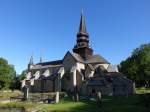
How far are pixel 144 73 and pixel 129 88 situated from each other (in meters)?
18.0

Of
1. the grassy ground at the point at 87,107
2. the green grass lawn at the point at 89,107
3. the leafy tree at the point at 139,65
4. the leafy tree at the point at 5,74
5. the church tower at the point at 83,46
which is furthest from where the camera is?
the leafy tree at the point at 5,74

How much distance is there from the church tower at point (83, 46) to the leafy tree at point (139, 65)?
16.3 m

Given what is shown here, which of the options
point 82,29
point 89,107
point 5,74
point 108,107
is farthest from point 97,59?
point 108,107

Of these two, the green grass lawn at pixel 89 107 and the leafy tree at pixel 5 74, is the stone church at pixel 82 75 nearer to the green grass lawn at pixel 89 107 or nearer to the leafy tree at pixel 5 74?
the leafy tree at pixel 5 74

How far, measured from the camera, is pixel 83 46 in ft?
211

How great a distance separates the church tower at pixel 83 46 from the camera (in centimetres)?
6469

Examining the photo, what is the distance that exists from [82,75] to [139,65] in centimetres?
2229

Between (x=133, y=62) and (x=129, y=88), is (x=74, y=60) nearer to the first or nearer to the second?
(x=129, y=88)

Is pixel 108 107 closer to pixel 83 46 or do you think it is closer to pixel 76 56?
pixel 76 56

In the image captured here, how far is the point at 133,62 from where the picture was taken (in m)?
73.2

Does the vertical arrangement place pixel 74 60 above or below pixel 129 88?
above

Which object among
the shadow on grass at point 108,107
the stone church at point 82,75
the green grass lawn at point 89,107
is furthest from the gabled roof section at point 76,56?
the green grass lawn at point 89,107

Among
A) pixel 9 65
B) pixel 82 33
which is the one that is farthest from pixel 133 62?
pixel 9 65

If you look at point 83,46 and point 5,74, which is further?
point 5,74
